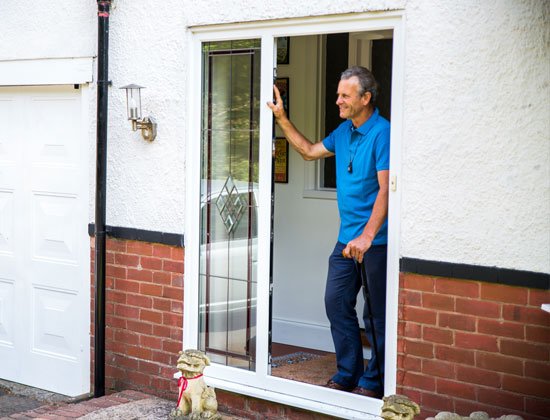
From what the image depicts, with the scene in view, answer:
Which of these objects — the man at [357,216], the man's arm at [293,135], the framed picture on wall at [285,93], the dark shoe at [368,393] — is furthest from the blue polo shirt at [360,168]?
the framed picture on wall at [285,93]

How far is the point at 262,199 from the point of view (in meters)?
5.99

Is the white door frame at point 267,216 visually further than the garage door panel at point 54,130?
No

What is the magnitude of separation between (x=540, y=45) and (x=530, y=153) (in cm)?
53

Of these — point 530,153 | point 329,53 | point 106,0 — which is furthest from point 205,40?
point 530,153

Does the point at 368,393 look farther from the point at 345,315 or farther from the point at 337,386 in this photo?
the point at 345,315

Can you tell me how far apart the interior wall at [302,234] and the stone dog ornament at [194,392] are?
6.60ft

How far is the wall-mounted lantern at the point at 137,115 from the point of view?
6.34m

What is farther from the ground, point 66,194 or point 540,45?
point 540,45

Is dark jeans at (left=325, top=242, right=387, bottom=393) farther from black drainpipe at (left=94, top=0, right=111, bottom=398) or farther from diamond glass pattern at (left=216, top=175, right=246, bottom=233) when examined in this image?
black drainpipe at (left=94, top=0, right=111, bottom=398)

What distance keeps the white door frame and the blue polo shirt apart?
0.24 m

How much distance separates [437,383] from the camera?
16.8 ft

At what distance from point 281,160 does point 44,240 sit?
195 centimetres

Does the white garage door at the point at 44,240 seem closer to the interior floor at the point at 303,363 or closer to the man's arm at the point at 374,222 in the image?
the interior floor at the point at 303,363

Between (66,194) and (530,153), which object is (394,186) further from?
(66,194)
